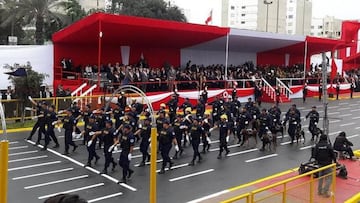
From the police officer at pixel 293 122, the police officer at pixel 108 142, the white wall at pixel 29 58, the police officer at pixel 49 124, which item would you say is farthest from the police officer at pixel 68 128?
the white wall at pixel 29 58

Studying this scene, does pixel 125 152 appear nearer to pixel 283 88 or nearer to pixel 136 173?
pixel 136 173

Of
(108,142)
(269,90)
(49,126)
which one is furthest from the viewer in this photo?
(269,90)

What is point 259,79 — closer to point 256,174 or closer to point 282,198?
point 256,174

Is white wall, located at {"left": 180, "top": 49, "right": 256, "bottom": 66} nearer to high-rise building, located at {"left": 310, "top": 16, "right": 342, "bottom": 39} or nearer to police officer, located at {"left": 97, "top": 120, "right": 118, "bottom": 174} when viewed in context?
police officer, located at {"left": 97, "top": 120, "right": 118, "bottom": 174}

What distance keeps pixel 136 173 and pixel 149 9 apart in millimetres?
50362

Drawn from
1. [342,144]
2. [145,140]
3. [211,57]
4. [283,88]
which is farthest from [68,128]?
[211,57]

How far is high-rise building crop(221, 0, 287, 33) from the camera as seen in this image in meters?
105

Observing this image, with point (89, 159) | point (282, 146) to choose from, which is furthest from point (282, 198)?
point (282, 146)

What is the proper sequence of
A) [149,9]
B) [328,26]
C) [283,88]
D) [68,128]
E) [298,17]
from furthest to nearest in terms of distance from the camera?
1. [328,26]
2. [298,17]
3. [149,9]
4. [283,88]
5. [68,128]

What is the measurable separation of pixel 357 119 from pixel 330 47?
19009mm

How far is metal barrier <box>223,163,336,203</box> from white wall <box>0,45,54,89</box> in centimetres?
1874

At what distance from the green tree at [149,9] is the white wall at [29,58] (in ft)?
113

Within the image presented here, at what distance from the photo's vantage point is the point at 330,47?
44062 mm

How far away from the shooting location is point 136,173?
13.6 m
